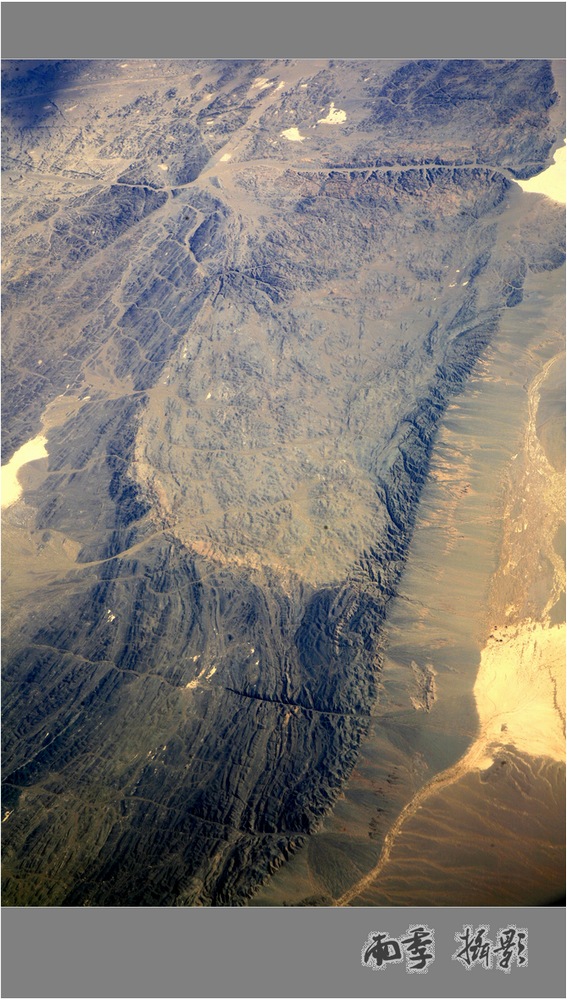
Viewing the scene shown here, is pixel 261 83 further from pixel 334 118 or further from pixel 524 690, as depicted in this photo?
pixel 524 690

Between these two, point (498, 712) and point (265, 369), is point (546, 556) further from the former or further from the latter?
point (265, 369)

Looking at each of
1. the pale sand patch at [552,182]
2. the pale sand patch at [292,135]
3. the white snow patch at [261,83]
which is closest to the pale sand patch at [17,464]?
the pale sand patch at [292,135]

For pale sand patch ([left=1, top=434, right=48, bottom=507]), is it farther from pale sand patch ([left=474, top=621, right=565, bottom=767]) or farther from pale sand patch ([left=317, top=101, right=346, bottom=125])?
pale sand patch ([left=317, top=101, right=346, bottom=125])

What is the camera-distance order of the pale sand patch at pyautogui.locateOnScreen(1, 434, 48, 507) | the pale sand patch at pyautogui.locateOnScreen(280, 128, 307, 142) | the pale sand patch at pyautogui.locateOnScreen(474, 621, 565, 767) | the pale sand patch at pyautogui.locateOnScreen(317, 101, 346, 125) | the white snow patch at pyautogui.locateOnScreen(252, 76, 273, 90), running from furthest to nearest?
the white snow patch at pyautogui.locateOnScreen(252, 76, 273, 90) < the pale sand patch at pyautogui.locateOnScreen(317, 101, 346, 125) < the pale sand patch at pyautogui.locateOnScreen(280, 128, 307, 142) < the pale sand patch at pyautogui.locateOnScreen(1, 434, 48, 507) < the pale sand patch at pyautogui.locateOnScreen(474, 621, 565, 767)

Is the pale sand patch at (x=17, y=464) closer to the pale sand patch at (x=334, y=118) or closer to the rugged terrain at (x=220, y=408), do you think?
the rugged terrain at (x=220, y=408)

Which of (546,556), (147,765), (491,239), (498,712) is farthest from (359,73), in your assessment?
(147,765)

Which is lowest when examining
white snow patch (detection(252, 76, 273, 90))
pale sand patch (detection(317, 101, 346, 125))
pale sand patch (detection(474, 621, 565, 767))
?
pale sand patch (detection(474, 621, 565, 767))

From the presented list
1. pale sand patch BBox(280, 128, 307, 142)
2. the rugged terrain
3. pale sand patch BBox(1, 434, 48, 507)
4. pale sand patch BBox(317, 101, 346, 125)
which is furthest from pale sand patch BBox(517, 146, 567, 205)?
pale sand patch BBox(1, 434, 48, 507)
